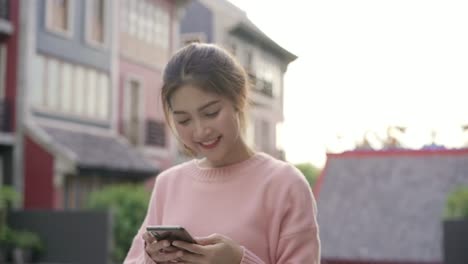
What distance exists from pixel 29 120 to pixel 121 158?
2.54 m

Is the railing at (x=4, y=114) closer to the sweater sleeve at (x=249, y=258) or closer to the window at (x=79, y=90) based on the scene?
the window at (x=79, y=90)

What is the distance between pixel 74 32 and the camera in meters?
19.2

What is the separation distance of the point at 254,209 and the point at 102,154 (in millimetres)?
16991

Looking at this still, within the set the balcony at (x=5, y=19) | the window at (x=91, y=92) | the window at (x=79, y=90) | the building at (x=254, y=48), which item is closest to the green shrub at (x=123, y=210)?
the window at (x=79, y=90)

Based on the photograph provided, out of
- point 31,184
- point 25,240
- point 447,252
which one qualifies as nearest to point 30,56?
point 31,184

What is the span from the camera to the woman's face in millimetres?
1996

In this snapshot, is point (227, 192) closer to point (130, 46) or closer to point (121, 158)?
point (121, 158)

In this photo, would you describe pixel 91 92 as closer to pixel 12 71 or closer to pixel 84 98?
pixel 84 98

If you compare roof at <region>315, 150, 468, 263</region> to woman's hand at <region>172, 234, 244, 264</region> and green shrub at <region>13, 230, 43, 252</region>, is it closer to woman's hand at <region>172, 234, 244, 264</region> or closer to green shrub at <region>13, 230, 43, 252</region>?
green shrub at <region>13, 230, 43, 252</region>

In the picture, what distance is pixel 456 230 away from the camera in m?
10.1

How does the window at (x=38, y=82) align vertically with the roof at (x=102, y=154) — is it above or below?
above

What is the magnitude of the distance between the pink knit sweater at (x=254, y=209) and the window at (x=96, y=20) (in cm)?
1793

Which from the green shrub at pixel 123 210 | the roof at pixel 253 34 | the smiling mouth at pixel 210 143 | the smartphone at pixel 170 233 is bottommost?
the green shrub at pixel 123 210

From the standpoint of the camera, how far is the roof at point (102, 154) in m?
17.9
